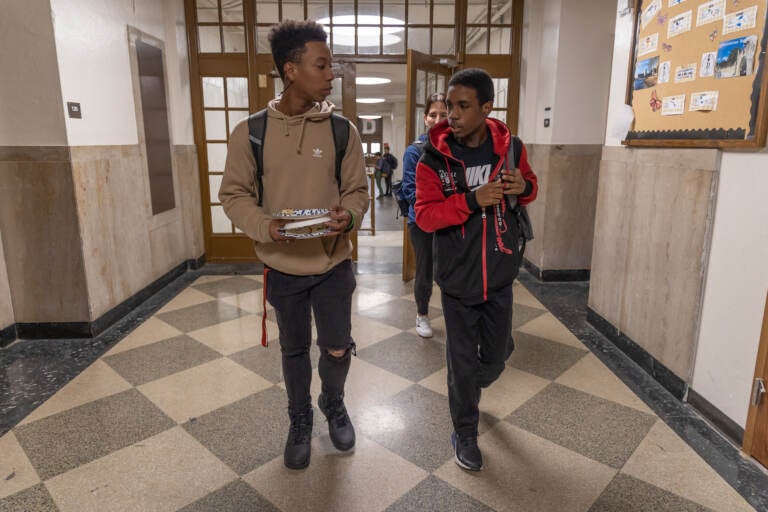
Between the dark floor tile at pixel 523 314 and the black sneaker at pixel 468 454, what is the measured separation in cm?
155

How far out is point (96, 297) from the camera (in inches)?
124

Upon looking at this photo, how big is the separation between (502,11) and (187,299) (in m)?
3.87

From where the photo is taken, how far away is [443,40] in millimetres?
4793

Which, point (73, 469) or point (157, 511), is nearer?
point (157, 511)

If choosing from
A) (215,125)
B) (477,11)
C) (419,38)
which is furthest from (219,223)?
(477,11)

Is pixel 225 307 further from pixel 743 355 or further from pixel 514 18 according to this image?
pixel 514 18

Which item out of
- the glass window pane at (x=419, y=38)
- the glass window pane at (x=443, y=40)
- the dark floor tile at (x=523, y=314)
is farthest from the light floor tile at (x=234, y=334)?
the glass window pane at (x=443, y=40)

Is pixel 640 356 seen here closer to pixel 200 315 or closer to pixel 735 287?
pixel 735 287

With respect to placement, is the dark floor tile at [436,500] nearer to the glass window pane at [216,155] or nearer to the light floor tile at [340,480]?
the light floor tile at [340,480]

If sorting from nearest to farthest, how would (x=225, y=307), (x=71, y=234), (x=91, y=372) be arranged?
(x=91, y=372) < (x=71, y=234) < (x=225, y=307)

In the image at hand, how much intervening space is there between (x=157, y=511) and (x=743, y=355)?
2.27 meters

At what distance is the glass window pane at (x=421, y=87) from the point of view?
424cm

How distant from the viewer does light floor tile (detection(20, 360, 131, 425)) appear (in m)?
2.27

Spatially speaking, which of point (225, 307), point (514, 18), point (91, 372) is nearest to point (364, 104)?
point (514, 18)
